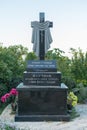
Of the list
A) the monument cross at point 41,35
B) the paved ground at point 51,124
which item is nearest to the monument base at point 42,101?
the paved ground at point 51,124

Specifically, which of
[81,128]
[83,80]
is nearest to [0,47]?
[83,80]

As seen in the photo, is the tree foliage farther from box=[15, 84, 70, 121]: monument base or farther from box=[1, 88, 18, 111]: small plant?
box=[15, 84, 70, 121]: monument base

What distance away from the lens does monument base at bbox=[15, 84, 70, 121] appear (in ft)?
29.0

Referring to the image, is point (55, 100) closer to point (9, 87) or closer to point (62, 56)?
point (9, 87)

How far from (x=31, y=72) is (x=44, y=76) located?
34 cm

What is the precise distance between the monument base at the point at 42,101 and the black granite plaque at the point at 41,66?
529mm

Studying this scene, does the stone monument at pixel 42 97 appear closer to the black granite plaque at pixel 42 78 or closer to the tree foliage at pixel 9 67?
the black granite plaque at pixel 42 78

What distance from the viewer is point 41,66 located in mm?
9328

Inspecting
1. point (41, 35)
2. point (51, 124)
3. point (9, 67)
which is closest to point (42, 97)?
point (51, 124)

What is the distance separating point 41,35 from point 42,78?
4.28 feet

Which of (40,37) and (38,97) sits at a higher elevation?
(40,37)

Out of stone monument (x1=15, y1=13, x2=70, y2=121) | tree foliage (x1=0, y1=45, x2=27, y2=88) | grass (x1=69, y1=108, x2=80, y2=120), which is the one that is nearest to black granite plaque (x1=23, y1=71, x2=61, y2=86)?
stone monument (x1=15, y1=13, x2=70, y2=121)

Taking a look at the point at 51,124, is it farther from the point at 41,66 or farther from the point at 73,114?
the point at 41,66

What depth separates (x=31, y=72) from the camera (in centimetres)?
915
